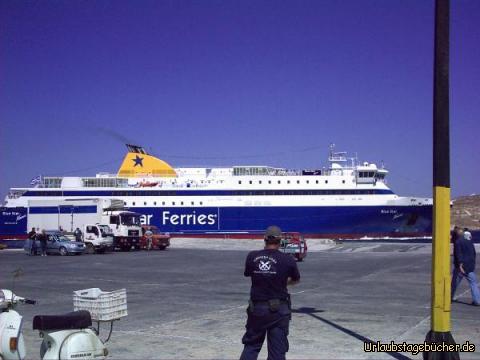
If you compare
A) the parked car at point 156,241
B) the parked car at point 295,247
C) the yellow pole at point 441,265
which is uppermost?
the yellow pole at point 441,265

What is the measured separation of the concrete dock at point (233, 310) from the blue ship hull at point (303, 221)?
3806 cm

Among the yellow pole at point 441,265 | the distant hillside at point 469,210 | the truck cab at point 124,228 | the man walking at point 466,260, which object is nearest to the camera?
the yellow pole at point 441,265

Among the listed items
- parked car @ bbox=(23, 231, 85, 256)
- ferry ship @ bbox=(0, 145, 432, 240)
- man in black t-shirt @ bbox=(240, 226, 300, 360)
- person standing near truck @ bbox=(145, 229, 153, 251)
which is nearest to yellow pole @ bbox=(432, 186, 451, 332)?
man in black t-shirt @ bbox=(240, 226, 300, 360)

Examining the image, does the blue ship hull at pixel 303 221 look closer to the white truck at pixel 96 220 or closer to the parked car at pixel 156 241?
the white truck at pixel 96 220

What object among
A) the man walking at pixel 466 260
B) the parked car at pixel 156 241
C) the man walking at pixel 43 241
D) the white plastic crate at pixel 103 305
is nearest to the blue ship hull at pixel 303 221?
the parked car at pixel 156 241

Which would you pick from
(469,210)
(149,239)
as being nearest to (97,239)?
(149,239)

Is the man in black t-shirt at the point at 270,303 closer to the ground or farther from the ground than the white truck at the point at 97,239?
farther from the ground

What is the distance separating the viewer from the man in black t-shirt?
5.17 m

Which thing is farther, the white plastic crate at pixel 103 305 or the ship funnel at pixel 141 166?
the ship funnel at pixel 141 166

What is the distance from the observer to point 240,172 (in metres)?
62.5

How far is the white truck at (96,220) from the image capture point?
32344 millimetres

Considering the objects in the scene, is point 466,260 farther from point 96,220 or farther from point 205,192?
point 205,192

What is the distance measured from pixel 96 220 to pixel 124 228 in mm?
2562

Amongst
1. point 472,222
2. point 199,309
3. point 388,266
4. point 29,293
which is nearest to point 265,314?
point 199,309
